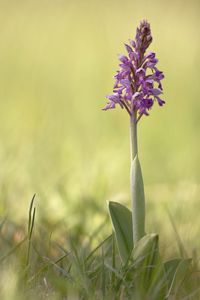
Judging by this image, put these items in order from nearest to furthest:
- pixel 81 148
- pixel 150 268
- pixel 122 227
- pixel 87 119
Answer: pixel 150 268 < pixel 122 227 < pixel 81 148 < pixel 87 119

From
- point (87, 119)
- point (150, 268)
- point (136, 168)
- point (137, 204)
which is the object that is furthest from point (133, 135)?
point (87, 119)

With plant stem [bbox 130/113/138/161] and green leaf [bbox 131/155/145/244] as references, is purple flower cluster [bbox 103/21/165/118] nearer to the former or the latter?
plant stem [bbox 130/113/138/161]

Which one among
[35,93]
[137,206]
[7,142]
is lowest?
[137,206]

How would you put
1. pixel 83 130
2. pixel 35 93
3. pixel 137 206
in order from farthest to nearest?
pixel 35 93 → pixel 83 130 → pixel 137 206

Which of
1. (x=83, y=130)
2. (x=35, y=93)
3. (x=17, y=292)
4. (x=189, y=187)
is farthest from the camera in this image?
(x=35, y=93)

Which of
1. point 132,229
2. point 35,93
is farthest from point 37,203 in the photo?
point 35,93

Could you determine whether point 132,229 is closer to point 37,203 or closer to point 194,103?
point 37,203

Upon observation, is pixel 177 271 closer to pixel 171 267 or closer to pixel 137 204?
pixel 171 267
